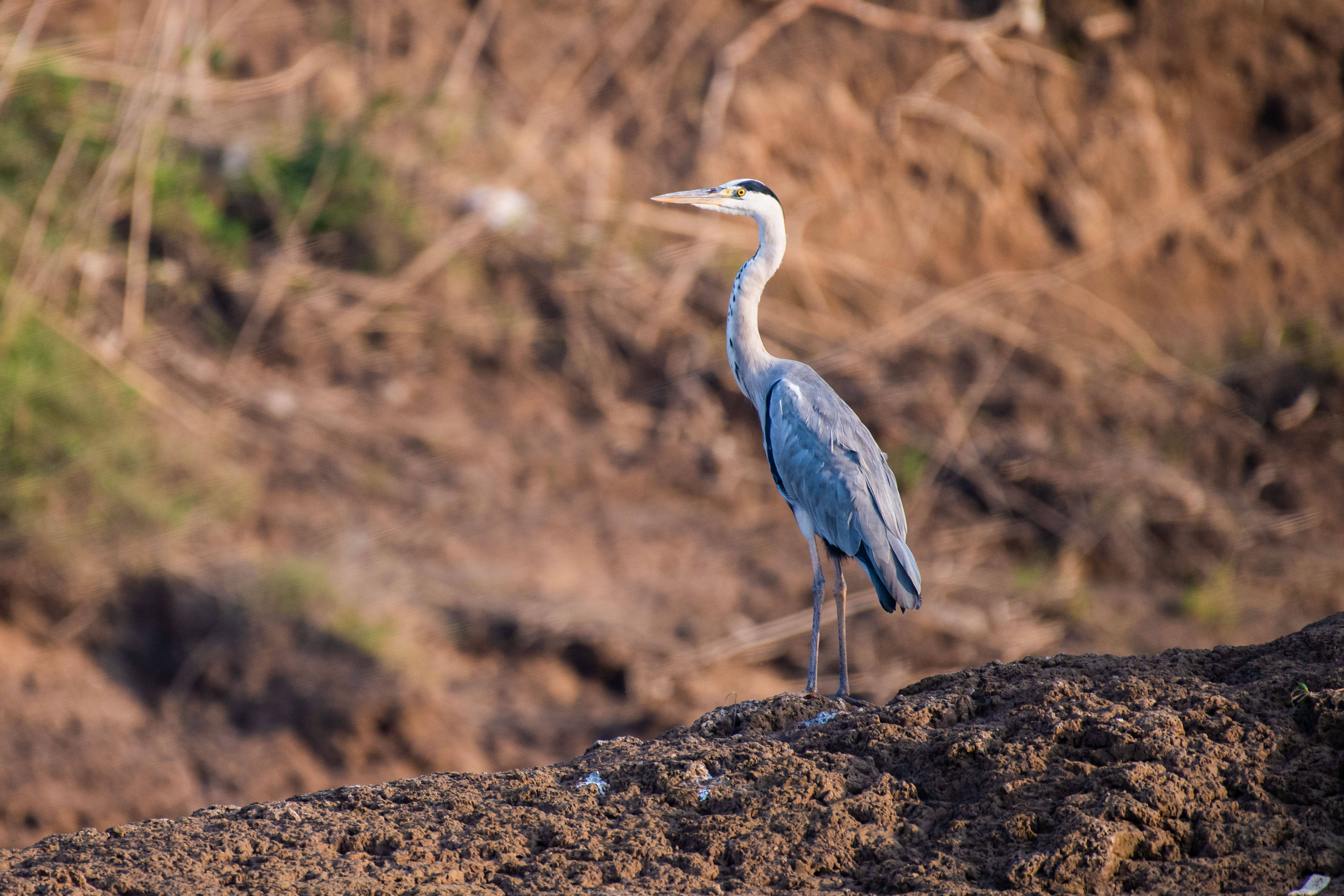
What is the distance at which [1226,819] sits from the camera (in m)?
3.25

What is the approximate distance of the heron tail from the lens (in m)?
4.73

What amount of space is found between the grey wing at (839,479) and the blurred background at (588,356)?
334cm

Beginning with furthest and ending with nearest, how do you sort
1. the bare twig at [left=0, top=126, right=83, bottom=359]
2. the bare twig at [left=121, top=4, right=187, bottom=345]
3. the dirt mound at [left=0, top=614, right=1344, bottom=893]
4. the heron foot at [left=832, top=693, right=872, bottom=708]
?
the bare twig at [left=121, top=4, right=187, bottom=345], the bare twig at [left=0, top=126, right=83, bottom=359], the heron foot at [left=832, top=693, right=872, bottom=708], the dirt mound at [left=0, top=614, right=1344, bottom=893]

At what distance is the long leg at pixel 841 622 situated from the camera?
465cm

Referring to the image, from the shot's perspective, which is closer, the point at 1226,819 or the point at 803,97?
the point at 1226,819

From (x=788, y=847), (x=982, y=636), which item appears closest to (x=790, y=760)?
(x=788, y=847)

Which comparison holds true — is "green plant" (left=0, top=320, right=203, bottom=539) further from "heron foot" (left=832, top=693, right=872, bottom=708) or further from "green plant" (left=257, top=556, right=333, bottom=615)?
"heron foot" (left=832, top=693, right=872, bottom=708)

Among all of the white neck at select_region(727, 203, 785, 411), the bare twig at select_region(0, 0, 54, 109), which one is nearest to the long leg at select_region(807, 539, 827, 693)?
the white neck at select_region(727, 203, 785, 411)

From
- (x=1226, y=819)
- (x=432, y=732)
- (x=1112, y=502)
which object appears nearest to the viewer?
(x=1226, y=819)

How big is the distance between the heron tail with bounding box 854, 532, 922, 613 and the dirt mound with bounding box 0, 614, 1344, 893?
0.81 meters

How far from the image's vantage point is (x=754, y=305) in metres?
5.60

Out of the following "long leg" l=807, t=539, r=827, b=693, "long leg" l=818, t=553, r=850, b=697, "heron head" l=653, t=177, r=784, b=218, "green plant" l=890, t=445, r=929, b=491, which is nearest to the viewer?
"long leg" l=818, t=553, r=850, b=697

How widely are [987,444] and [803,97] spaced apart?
3601 mm

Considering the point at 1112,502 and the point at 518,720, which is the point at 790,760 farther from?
the point at 1112,502
